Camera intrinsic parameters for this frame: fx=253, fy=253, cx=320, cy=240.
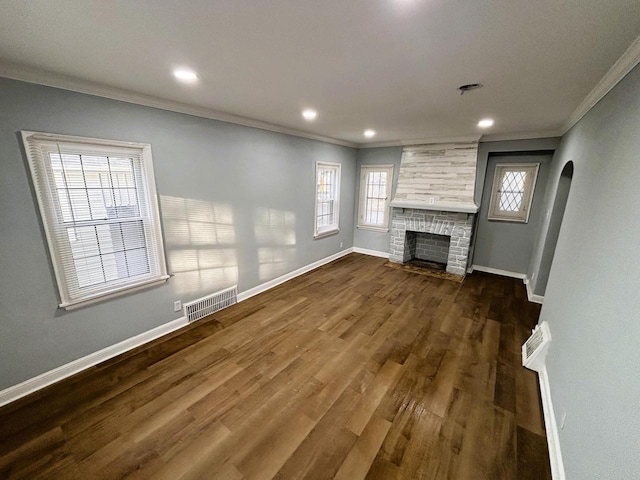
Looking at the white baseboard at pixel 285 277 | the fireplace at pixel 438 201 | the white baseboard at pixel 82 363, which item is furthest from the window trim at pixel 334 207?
the white baseboard at pixel 82 363

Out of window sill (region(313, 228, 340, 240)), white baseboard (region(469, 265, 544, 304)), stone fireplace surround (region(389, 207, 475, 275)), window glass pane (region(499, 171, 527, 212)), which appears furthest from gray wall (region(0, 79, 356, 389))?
white baseboard (region(469, 265, 544, 304))

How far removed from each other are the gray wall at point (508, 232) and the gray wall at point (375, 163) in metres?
1.76

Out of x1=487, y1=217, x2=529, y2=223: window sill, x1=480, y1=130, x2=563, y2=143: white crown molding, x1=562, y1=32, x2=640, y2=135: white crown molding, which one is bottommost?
x1=487, y1=217, x2=529, y2=223: window sill

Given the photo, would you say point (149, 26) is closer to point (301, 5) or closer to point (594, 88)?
point (301, 5)

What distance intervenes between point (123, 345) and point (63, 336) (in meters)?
0.52

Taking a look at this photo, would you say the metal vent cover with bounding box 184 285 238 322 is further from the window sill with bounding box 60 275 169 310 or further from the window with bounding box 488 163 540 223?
the window with bounding box 488 163 540 223

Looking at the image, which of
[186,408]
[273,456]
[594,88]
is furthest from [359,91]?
[186,408]

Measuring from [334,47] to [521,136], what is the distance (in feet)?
14.0

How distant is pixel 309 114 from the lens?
320cm

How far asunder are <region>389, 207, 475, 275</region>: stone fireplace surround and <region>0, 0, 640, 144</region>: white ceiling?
2494mm

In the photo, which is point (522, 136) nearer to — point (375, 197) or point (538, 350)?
point (375, 197)

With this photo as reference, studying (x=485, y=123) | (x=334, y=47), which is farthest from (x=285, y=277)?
(x=485, y=123)

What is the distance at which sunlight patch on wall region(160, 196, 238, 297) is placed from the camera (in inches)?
117

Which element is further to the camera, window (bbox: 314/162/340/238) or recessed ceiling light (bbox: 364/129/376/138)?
window (bbox: 314/162/340/238)
